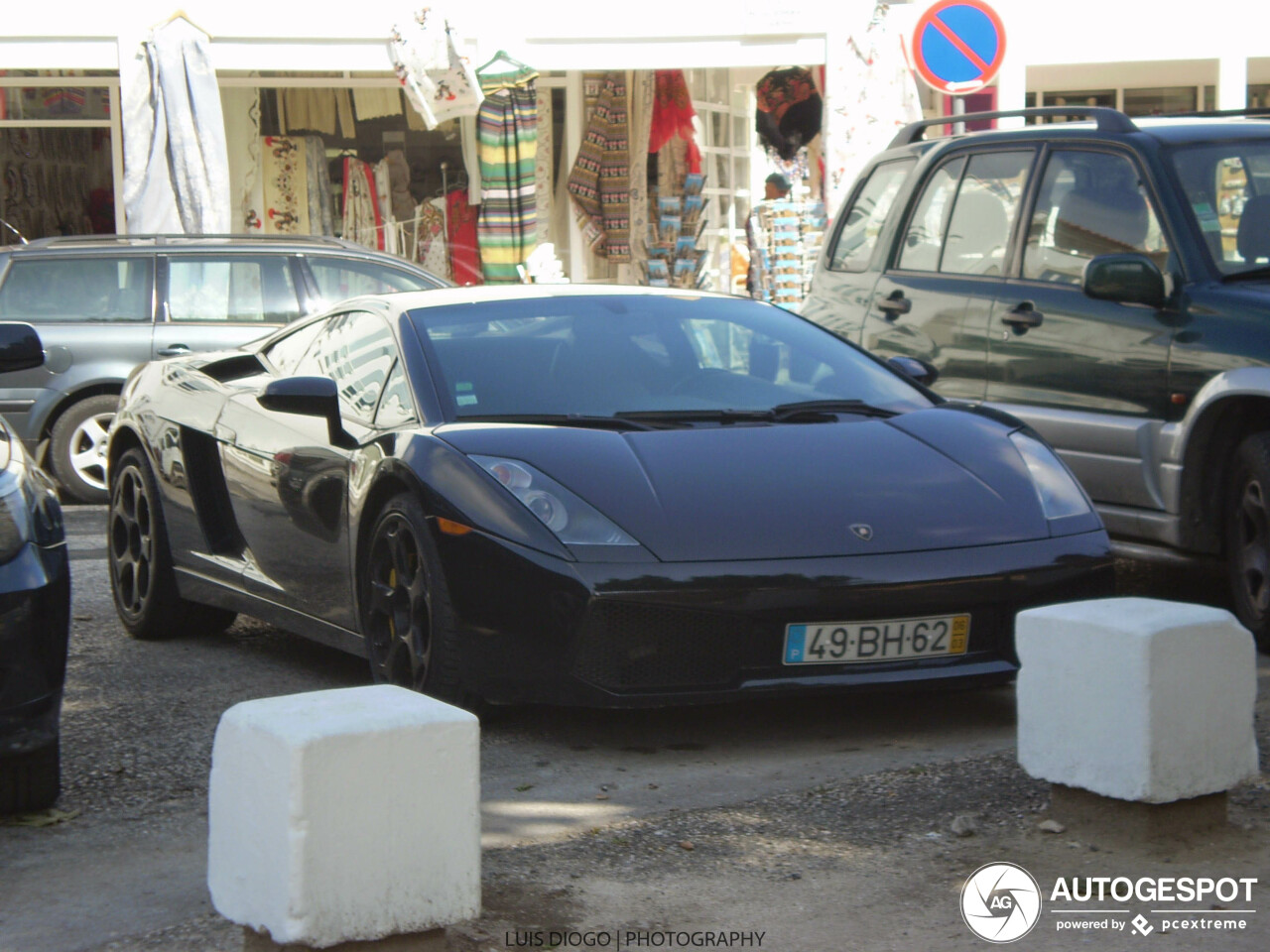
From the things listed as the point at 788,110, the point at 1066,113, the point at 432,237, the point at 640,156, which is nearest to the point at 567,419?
the point at 1066,113

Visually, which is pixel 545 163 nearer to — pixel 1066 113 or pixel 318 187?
pixel 318 187

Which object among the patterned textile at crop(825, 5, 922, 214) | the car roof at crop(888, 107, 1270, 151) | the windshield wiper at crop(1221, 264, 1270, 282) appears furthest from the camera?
the patterned textile at crop(825, 5, 922, 214)

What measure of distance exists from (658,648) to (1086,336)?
107 inches

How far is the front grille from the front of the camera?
466 centimetres

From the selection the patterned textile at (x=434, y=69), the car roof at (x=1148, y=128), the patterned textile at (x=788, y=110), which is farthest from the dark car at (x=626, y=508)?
the patterned textile at (x=788, y=110)

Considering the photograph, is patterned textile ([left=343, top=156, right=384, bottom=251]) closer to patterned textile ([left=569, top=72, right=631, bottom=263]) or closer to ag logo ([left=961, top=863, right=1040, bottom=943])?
patterned textile ([left=569, top=72, right=631, bottom=263])

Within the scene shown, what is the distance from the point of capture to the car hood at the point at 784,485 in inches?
189

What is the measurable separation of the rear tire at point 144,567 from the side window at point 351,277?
4.55 m

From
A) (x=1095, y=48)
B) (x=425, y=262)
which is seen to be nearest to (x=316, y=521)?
(x=425, y=262)

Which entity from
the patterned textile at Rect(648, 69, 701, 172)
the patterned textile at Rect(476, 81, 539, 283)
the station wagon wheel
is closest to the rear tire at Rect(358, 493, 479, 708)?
the station wagon wheel

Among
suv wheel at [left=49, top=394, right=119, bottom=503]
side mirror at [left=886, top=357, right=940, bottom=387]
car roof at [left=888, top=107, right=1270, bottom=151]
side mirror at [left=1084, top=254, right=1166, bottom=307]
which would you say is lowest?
suv wheel at [left=49, top=394, right=119, bottom=503]

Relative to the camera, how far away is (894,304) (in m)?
7.69

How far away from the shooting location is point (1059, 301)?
22.5 ft

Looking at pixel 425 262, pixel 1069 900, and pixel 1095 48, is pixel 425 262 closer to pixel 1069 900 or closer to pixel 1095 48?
pixel 1095 48
